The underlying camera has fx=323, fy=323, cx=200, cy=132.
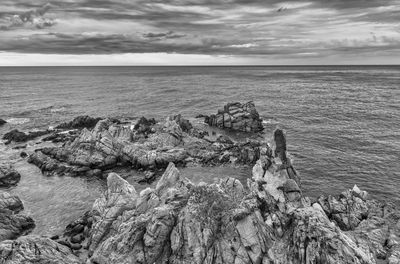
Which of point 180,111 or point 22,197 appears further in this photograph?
point 180,111

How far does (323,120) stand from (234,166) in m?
50.3

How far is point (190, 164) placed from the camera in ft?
205

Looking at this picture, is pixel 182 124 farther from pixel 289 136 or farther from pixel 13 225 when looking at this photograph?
pixel 13 225

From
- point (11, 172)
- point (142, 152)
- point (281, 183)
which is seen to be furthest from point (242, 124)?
point (11, 172)

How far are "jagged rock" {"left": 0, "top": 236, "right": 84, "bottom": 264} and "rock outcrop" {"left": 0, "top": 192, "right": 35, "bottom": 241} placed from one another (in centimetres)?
998

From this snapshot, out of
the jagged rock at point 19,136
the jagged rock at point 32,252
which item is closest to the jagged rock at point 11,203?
the jagged rock at point 32,252

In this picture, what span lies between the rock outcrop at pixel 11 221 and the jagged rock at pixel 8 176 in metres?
10.5

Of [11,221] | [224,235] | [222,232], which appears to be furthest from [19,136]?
[224,235]

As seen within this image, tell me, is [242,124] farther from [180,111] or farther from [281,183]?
[281,183]

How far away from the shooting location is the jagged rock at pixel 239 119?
289 ft

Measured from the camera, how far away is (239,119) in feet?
292

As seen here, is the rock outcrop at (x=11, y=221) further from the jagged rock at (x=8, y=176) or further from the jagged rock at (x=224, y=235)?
the jagged rock at (x=224, y=235)

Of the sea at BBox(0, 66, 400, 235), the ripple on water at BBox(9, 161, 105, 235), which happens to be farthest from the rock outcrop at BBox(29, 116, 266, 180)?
the sea at BBox(0, 66, 400, 235)

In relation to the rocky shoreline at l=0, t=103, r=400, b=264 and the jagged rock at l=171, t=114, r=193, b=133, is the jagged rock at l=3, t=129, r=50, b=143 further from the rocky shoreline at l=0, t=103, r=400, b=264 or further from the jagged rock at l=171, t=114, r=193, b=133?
the jagged rock at l=171, t=114, r=193, b=133
